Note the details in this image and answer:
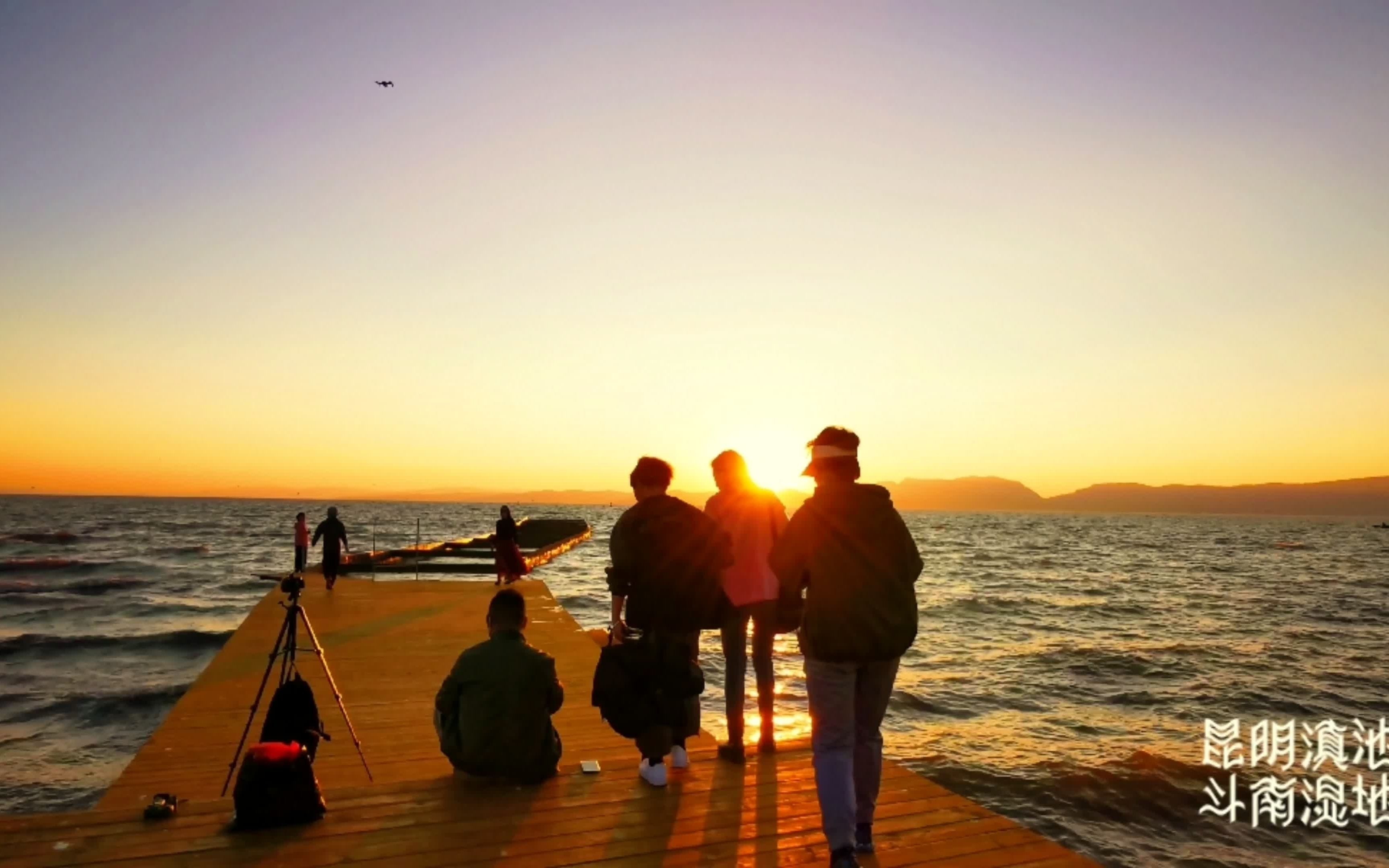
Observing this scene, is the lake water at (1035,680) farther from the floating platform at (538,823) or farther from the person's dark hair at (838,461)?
the person's dark hair at (838,461)

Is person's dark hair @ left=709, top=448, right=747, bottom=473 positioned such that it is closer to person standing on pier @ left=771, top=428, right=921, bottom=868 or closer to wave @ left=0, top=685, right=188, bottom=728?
person standing on pier @ left=771, top=428, right=921, bottom=868

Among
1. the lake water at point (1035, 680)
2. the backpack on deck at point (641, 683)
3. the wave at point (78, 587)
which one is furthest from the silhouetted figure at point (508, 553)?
the wave at point (78, 587)

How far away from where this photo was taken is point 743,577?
214 inches

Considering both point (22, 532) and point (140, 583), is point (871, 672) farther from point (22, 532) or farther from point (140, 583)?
point (22, 532)

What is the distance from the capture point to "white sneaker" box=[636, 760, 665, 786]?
499cm

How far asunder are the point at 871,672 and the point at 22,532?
291ft

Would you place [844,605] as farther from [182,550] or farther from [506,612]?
[182,550]

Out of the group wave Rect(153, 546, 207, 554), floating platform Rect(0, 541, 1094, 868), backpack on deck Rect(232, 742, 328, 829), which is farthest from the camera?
wave Rect(153, 546, 207, 554)

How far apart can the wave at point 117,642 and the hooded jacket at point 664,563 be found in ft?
55.5

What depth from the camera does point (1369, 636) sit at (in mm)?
22438

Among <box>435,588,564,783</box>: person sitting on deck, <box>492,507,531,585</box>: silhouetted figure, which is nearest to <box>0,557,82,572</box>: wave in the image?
<box>492,507,531,585</box>: silhouetted figure

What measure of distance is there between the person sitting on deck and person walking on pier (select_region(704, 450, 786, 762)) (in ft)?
4.06

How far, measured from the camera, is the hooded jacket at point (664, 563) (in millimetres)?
4953

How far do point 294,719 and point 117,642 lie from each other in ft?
55.8
